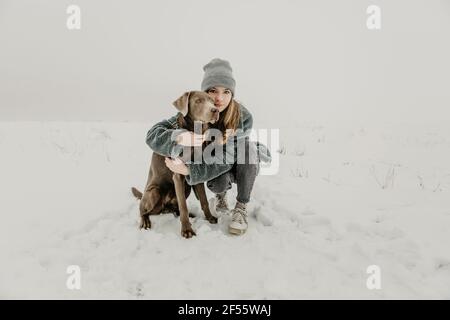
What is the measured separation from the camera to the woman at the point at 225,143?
284cm

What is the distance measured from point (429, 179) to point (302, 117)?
971cm

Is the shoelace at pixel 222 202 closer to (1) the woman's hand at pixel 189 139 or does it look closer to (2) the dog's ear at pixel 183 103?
(1) the woman's hand at pixel 189 139

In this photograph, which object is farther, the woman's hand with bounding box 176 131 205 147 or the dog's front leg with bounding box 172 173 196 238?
the dog's front leg with bounding box 172 173 196 238

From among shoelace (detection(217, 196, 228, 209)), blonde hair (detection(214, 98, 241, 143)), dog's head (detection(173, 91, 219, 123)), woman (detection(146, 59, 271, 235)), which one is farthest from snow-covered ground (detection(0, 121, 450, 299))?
dog's head (detection(173, 91, 219, 123))

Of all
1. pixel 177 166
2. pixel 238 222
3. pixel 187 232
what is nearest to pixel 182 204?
pixel 187 232

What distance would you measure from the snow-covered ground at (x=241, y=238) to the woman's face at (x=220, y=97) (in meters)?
1.18

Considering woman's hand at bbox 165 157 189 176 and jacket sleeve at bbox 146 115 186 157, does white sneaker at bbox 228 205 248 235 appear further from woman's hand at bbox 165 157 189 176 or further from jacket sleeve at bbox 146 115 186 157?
jacket sleeve at bbox 146 115 186 157

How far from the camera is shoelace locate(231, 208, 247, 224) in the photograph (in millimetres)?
3074

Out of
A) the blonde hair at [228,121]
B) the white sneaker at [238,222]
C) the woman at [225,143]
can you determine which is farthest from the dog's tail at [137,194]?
the blonde hair at [228,121]

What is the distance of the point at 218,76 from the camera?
2955 millimetres

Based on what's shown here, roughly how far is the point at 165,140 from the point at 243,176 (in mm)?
875

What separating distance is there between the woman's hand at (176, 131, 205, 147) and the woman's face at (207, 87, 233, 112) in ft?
1.35

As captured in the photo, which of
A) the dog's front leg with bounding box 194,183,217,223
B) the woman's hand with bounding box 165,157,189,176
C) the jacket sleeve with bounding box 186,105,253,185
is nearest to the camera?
the woman's hand with bounding box 165,157,189,176

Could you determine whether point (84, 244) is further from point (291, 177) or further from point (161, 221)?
point (291, 177)
